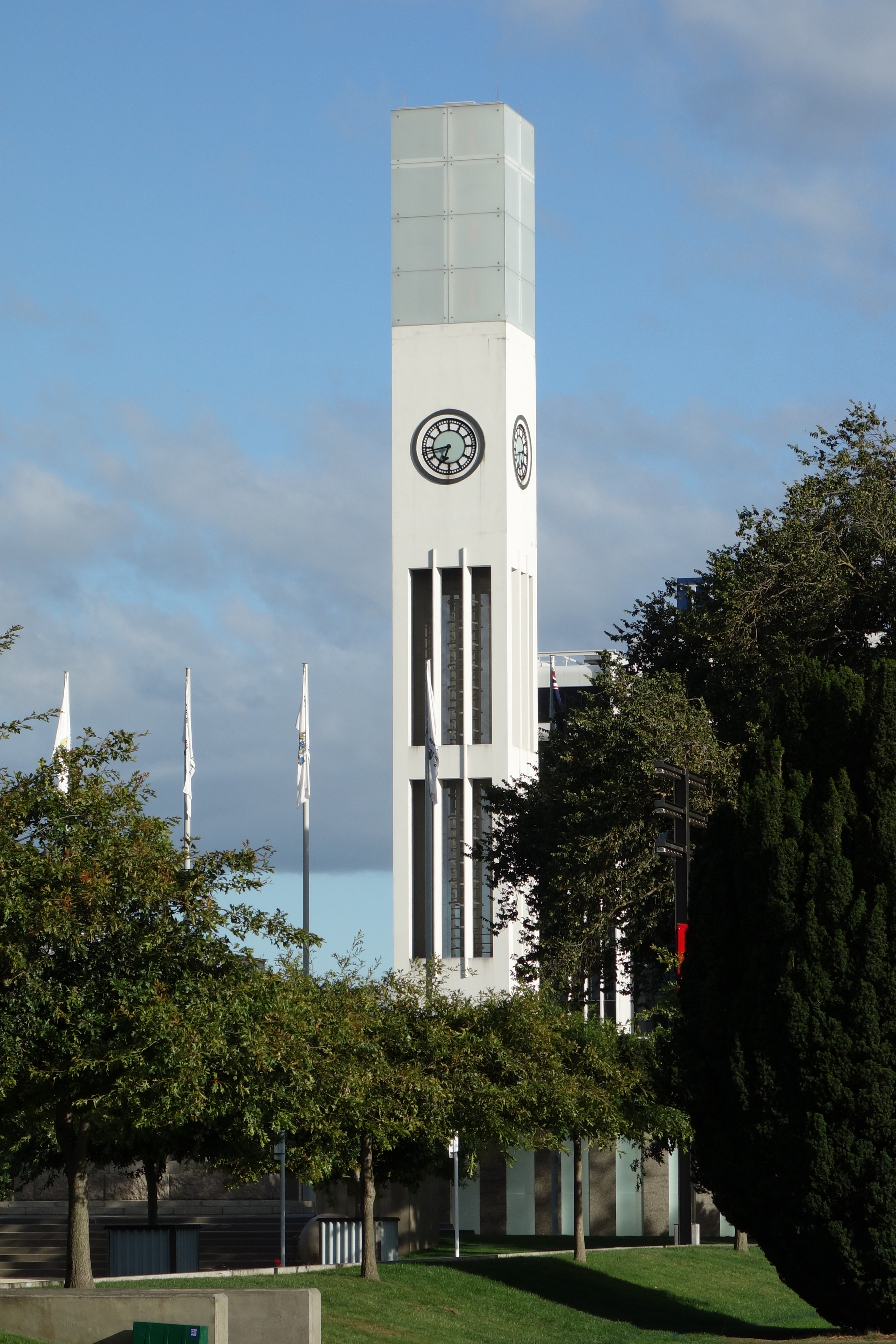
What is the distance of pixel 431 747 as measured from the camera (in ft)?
163

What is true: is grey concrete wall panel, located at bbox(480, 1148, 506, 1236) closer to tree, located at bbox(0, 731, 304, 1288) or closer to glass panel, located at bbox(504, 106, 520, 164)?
tree, located at bbox(0, 731, 304, 1288)

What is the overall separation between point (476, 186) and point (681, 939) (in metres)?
38.2

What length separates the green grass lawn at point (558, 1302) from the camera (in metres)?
26.0

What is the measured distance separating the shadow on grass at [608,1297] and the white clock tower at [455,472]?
29.0 meters

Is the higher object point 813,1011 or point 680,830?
point 680,830

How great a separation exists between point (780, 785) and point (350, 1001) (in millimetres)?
8845

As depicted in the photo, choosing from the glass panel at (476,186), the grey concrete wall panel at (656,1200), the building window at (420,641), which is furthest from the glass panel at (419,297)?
the grey concrete wall panel at (656,1200)

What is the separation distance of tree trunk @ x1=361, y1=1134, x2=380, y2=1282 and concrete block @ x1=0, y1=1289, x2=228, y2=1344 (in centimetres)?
797

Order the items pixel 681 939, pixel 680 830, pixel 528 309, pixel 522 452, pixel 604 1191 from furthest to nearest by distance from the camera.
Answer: pixel 528 309 → pixel 522 452 → pixel 604 1191 → pixel 680 830 → pixel 681 939

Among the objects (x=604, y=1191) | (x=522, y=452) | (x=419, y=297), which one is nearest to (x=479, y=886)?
(x=522, y=452)

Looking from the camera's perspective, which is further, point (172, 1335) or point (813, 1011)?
point (813, 1011)

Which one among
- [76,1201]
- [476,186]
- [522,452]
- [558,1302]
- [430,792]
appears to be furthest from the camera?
[522,452]

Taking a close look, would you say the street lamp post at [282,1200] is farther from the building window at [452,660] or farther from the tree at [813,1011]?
the building window at [452,660]

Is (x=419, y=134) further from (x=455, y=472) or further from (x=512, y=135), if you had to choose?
(x=455, y=472)
